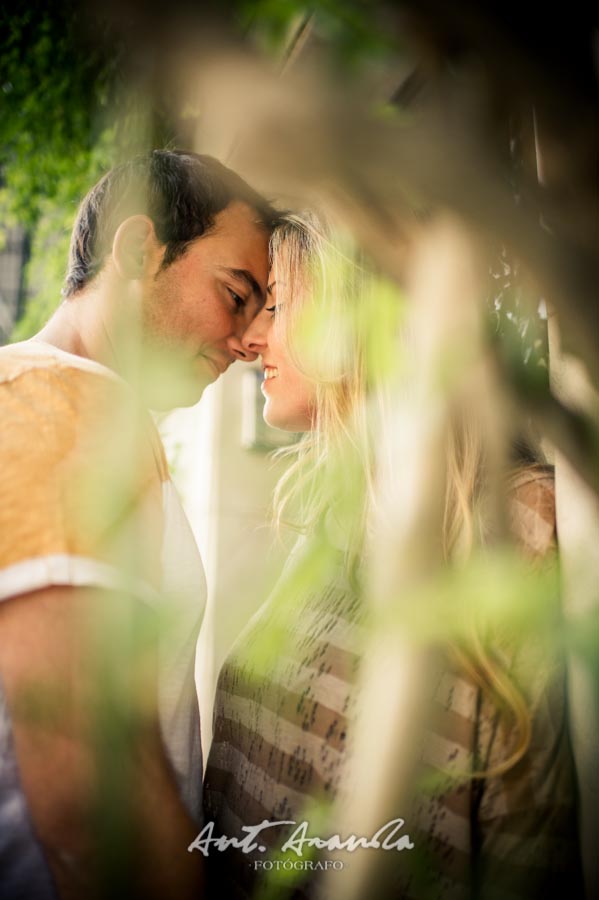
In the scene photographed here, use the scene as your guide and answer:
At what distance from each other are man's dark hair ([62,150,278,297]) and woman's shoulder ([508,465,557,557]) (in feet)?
3.00

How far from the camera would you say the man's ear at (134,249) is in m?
1.43

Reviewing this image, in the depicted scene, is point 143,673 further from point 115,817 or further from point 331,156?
point 331,156

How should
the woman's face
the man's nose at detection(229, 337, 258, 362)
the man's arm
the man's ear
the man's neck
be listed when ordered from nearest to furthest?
the man's arm → the man's neck → the man's ear → the woman's face → the man's nose at detection(229, 337, 258, 362)

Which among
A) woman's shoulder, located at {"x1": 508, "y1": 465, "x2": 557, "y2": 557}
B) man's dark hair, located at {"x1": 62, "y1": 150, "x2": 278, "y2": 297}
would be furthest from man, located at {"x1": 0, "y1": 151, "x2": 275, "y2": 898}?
woman's shoulder, located at {"x1": 508, "y1": 465, "x2": 557, "y2": 557}

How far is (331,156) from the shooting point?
0.43 m

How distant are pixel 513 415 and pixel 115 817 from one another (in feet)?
2.30

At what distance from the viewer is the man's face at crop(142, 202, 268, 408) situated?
1.48 meters

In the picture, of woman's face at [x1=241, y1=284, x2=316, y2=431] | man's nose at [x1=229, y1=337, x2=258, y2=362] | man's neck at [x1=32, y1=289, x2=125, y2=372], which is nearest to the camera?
man's neck at [x1=32, y1=289, x2=125, y2=372]

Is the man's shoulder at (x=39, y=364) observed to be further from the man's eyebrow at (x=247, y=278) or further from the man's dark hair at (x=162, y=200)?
the man's eyebrow at (x=247, y=278)

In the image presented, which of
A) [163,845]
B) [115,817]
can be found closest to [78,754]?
[115,817]

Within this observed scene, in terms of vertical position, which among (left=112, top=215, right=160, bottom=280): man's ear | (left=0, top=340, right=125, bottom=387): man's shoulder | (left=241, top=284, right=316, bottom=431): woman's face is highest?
(left=112, top=215, right=160, bottom=280): man's ear

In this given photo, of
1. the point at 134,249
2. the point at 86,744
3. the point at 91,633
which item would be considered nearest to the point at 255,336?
the point at 134,249

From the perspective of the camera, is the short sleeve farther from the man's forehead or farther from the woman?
the man's forehead

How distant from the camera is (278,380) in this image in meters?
1.59
